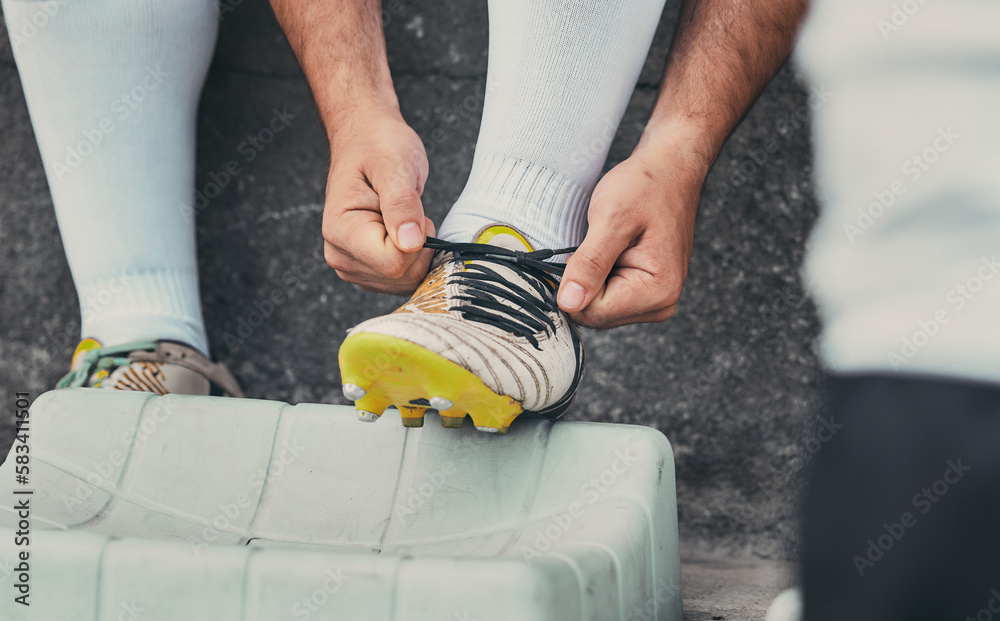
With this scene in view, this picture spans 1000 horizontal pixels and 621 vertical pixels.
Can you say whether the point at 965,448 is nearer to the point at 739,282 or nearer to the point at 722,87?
the point at 722,87

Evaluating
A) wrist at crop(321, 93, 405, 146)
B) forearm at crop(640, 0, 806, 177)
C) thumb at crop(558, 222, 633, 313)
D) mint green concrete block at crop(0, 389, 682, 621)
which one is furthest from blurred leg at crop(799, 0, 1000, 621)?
wrist at crop(321, 93, 405, 146)

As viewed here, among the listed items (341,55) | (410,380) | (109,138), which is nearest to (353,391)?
(410,380)

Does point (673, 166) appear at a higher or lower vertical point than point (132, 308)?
higher

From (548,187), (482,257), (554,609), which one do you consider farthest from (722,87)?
(554,609)

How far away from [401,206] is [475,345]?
0.53 feet

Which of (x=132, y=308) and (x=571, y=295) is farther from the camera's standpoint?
(x=132, y=308)

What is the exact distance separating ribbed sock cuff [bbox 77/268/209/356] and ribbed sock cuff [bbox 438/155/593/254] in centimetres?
42

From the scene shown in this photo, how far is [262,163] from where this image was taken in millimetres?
1091

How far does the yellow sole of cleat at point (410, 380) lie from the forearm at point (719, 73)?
0.33 metres

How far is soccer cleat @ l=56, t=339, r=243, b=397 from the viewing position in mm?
787

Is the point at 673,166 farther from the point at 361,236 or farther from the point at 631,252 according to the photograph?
the point at 361,236

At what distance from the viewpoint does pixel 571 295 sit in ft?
1.91

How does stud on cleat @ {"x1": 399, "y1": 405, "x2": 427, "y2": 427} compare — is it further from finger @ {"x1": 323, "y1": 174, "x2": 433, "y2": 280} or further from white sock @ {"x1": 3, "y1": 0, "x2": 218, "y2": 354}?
white sock @ {"x1": 3, "y1": 0, "x2": 218, "y2": 354}

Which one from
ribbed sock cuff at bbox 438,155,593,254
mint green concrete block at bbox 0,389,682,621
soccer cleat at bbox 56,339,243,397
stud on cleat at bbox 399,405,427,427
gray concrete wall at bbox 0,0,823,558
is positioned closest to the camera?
mint green concrete block at bbox 0,389,682,621
